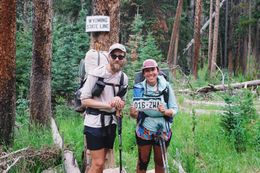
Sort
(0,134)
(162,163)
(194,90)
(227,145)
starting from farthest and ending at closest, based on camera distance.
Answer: (194,90)
(227,145)
(0,134)
(162,163)

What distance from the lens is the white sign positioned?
6.55 metres

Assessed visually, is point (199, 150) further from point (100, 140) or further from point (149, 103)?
point (100, 140)

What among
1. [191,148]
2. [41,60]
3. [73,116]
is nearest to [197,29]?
[73,116]

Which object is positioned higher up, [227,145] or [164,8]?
[164,8]

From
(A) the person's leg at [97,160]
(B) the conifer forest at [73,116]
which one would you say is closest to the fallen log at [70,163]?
(B) the conifer forest at [73,116]

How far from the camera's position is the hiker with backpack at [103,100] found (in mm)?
5258

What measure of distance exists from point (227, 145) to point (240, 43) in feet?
147

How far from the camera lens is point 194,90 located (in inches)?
806

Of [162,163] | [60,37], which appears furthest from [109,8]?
[60,37]

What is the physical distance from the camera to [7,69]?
846 cm

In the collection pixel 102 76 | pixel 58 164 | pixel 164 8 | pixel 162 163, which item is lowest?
pixel 58 164

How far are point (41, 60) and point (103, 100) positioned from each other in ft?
20.9

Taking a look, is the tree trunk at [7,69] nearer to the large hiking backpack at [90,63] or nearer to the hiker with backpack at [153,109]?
the large hiking backpack at [90,63]

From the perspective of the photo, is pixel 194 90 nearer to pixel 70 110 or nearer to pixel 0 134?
pixel 70 110
